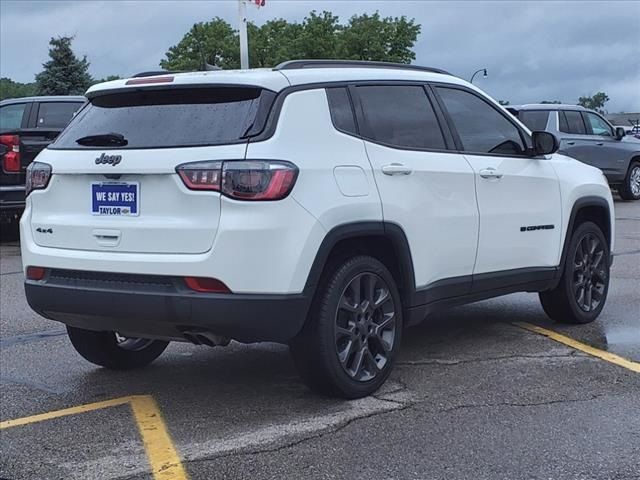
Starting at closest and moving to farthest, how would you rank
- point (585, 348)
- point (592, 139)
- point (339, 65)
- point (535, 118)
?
point (339, 65), point (585, 348), point (535, 118), point (592, 139)

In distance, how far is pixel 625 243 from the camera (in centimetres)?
1186

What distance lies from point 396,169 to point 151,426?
1.92 meters

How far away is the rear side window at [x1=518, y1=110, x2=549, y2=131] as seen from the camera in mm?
16203

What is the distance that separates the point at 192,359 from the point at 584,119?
13071 mm

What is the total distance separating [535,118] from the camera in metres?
16.4

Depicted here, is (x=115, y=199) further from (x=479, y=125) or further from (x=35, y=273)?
(x=479, y=125)

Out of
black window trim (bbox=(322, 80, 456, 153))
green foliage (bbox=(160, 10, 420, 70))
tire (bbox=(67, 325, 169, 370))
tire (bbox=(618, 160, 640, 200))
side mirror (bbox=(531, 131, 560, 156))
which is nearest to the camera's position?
black window trim (bbox=(322, 80, 456, 153))

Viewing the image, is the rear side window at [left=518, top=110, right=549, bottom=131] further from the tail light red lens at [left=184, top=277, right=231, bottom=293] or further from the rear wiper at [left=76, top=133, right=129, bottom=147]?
the tail light red lens at [left=184, top=277, right=231, bottom=293]

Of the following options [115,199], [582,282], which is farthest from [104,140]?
[582,282]

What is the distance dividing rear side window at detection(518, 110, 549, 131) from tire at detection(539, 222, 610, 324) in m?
9.73

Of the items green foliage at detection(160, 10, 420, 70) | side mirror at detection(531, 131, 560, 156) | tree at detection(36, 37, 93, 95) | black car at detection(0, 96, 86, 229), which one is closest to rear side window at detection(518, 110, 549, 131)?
black car at detection(0, 96, 86, 229)

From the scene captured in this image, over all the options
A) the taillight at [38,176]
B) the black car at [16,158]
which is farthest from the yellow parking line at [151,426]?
the black car at [16,158]

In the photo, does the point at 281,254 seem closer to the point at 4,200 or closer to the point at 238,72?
the point at 238,72

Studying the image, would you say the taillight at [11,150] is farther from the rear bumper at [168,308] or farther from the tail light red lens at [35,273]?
the rear bumper at [168,308]
